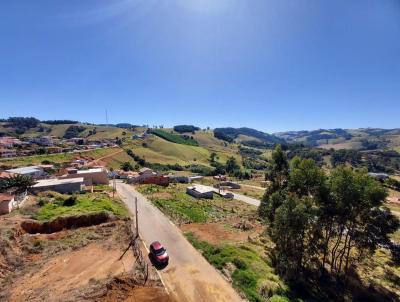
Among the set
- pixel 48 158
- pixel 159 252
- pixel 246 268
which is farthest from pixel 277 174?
pixel 48 158

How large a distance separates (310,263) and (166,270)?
17055mm

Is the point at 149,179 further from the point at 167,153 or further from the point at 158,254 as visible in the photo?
the point at 167,153

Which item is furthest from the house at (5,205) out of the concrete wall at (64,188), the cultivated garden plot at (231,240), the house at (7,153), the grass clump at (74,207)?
the house at (7,153)

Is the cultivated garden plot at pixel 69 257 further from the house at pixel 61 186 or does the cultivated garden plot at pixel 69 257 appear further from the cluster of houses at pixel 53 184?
the house at pixel 61 186

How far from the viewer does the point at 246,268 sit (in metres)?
26.9

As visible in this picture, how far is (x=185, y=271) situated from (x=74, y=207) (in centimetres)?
2184

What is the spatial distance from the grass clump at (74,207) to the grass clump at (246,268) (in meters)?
13.4

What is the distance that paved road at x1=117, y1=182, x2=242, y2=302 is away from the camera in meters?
22.3

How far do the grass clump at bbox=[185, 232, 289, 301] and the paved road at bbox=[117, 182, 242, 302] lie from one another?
866 millimetres

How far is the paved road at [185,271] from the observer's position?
22344 mm

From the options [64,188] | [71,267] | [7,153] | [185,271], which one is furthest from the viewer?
[7,153]

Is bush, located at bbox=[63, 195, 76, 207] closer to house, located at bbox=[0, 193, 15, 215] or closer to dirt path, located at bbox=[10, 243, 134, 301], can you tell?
house, located at bbox=[0, 193, 15, 215]

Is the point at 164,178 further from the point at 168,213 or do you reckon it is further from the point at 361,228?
the point at 361,228

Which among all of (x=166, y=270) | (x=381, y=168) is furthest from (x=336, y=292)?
(x=381, y=168)
